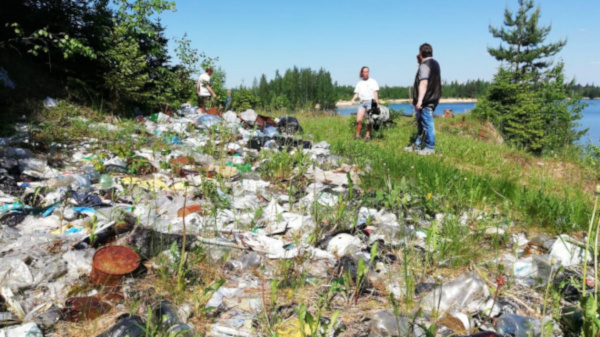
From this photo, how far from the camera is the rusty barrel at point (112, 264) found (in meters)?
1.91

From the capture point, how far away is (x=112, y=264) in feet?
6.47

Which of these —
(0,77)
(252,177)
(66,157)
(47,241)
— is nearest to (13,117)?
(0,77)

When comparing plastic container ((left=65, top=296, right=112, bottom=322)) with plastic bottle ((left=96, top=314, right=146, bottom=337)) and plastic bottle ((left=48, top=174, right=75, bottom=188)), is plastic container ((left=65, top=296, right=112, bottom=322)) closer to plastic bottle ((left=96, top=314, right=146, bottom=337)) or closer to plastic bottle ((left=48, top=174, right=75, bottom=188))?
plastic bottle ((left=96, top=314, right=146, bottom=337))

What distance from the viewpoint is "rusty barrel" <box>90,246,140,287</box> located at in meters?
1.91

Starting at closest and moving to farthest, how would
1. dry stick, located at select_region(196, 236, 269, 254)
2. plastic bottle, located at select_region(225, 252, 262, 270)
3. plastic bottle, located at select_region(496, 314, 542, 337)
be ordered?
1. plastic bottle, located at select_region(496, 314, 542, 337)
2. plastic bottle, located at select_region(225, 252, 262, 270)
3. dry stick, located at select_region(196, 236, 269, 254)

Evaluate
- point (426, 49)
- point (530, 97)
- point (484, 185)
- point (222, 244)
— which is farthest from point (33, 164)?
point (530, 97)

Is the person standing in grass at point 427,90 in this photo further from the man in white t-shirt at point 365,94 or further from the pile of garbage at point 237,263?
the pile of garbage at point 237,263

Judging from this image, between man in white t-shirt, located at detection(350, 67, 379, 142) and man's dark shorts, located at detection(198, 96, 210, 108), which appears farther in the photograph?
man's dark shorts, located at detection(198, 96, 210, 108)

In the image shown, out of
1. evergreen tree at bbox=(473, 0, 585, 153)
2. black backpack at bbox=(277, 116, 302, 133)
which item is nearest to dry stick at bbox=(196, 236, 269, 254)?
black backpack at bbox=(277, 116, 302, 133)

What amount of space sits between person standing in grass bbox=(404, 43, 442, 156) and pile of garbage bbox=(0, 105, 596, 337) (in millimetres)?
2571

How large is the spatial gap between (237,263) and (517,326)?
1.42 m

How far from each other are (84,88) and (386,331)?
7296 mm

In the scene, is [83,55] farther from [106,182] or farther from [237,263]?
[237,263]

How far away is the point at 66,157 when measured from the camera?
4.19 m
